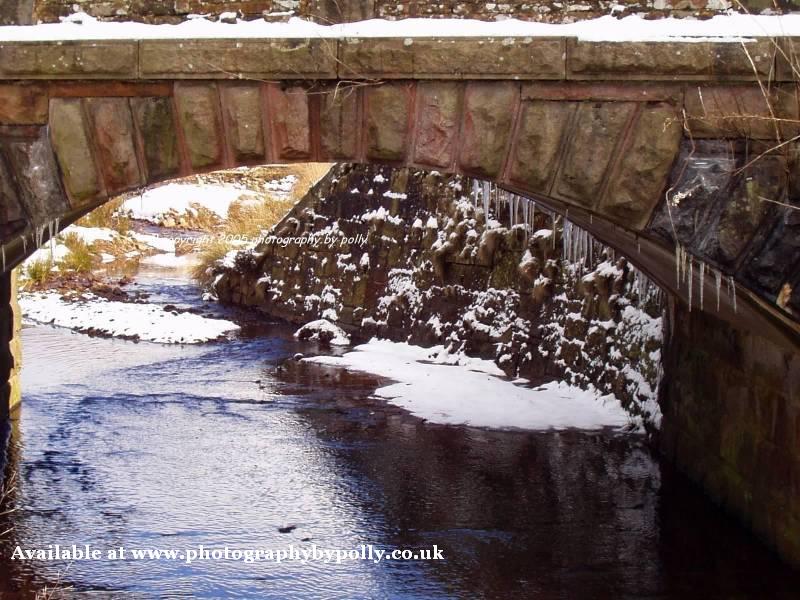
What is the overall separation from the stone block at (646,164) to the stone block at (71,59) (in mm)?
2354

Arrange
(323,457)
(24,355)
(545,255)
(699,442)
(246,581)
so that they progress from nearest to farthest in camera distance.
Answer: (246,581) < (699,442) < (323,457) < (545,255) < (24,355)

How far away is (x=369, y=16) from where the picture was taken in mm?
5113

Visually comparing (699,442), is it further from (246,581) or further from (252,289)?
(252,289)

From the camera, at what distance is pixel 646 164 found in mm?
4871

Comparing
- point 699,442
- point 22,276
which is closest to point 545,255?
point 699,442

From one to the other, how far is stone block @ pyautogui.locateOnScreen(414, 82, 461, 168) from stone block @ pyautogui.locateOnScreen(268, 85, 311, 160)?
55 centimetres

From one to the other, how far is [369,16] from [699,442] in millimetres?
4142

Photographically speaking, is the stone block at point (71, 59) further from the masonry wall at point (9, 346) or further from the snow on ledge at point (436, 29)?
the masonry wall at point (9, 346)

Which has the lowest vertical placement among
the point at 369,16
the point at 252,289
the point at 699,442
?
the point at 252,289

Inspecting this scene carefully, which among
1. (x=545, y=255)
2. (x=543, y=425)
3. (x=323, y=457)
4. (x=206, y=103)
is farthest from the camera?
(x=545, y=255)

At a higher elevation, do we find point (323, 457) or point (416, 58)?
point (416, 58)

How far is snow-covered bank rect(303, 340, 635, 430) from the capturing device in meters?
9.56

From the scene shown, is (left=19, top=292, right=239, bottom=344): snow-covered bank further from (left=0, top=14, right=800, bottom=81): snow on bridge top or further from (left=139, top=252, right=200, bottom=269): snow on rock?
(left=0, top=14, right=800, bottom=81): snow on bridge top

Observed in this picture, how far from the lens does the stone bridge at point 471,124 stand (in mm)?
4809
